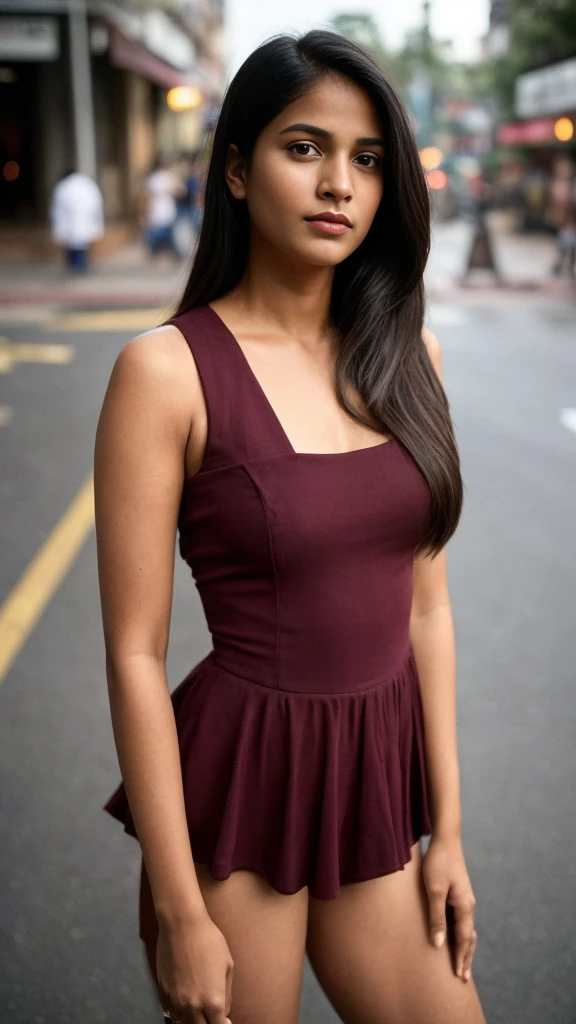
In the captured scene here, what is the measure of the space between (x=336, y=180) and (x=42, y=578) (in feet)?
13.6

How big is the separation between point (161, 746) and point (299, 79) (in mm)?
1012

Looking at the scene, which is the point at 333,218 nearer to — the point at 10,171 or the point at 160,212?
the point at 160,212

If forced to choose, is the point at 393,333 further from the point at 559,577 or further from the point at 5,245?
the point at 5,245

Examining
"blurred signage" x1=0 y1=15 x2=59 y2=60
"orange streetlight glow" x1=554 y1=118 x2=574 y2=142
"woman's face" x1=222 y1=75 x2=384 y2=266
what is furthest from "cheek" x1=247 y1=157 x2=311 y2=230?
"orange streetlight glow" x1=554 y1=118 x2=574 y2=142

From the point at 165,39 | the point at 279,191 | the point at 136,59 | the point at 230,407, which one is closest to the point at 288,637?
the point at 230,407

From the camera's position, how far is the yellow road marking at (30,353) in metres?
11.3

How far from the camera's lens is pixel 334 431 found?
171 centimetres

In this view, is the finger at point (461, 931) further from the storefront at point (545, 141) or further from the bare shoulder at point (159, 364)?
the storefront at point (545, 141)

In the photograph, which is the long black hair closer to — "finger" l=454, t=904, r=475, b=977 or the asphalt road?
"finger" l=454, t=904, r=475, b=977

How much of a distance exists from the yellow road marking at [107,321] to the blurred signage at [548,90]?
51.1ft

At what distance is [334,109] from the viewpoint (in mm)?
1634

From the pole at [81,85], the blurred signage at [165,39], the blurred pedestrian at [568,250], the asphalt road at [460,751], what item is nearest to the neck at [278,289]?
the asphalt road at [460,751]

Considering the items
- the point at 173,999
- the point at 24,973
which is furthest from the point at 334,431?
the point at 24,973

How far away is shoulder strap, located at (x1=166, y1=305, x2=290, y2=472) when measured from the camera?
62.6 inches
